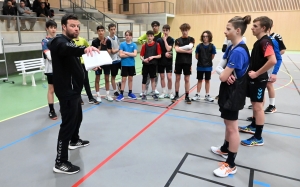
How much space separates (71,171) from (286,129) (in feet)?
10.9

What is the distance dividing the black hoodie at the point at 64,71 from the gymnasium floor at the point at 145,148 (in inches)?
36.0

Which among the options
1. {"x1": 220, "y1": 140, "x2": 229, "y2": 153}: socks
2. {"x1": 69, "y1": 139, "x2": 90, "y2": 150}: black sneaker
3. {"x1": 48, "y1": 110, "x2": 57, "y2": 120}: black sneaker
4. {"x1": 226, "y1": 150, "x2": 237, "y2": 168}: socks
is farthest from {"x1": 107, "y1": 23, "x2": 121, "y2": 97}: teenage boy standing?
{"x1": 226, "y1": 150, "x2": 237, "y2": 168}: socks

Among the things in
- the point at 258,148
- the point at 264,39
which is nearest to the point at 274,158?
the point at 258,148

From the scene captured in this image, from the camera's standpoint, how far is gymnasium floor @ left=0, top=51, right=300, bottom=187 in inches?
92.7

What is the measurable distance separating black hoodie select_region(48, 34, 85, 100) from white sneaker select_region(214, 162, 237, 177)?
69.0 inches

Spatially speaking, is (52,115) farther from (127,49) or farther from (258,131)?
(258,131)

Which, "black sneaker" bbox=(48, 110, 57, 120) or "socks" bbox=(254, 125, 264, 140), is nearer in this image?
"socks" bbox=(254, 125, 264, 140)

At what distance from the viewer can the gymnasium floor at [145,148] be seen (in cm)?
235

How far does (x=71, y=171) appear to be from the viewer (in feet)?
8.00

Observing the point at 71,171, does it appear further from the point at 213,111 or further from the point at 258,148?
the point at 213,111

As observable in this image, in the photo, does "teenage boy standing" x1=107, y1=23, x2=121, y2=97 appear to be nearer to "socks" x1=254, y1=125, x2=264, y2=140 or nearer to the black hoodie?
the black hoodie

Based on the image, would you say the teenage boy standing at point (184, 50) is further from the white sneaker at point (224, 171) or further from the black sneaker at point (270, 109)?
the white sneaker at point (224, 171)

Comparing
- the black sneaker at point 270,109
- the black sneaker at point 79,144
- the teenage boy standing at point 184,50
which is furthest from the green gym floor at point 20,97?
the black sneaker at point 270,109

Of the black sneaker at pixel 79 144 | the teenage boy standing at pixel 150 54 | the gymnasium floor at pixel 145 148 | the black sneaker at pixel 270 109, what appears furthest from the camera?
the teenage boy standing at pixel 150 54
